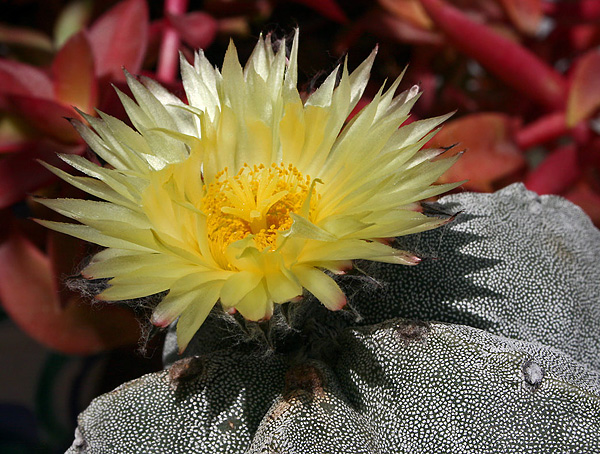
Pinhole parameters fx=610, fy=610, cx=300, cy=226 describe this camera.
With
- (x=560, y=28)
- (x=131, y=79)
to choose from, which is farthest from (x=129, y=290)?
(x=560, y=28)

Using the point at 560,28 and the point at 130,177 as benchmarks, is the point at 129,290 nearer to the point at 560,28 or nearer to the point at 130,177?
the point at 130,177

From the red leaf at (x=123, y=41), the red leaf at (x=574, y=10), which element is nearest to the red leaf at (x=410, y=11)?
the red leaf at (x=574, y=10)

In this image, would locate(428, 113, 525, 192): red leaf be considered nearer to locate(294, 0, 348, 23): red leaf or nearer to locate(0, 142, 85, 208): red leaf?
locate(294, 0, 348, 23): red leaf

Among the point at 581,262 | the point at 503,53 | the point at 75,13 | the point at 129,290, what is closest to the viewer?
the point at 129,290

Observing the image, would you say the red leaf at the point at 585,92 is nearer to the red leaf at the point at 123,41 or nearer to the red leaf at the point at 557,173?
the red leaf at the point at 557,173

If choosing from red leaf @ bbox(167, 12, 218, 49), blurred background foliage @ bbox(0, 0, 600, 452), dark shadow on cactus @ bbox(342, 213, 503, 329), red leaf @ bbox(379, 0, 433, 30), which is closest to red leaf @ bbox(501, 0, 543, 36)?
blurred background foliage @ bbox(0, 0, 600, 452)
